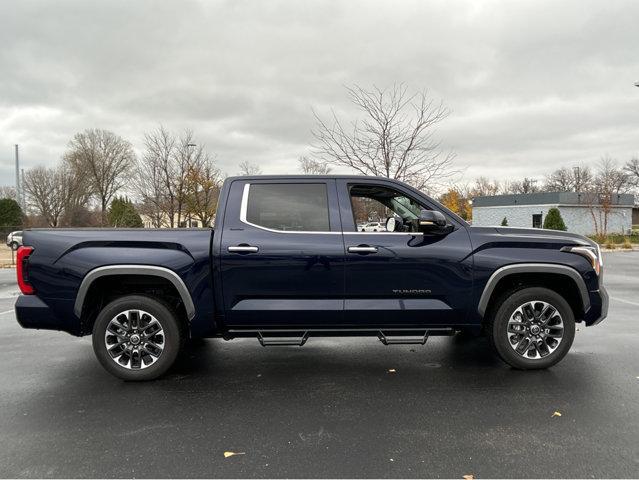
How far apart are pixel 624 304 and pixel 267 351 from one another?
7156 mm

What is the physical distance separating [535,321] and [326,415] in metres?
2.32

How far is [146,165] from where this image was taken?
72.0 feet

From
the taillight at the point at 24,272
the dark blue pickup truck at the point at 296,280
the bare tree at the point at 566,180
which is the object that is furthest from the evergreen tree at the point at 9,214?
the bare tree at the point at 566,180

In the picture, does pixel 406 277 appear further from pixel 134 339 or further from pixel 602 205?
pixel 602 205

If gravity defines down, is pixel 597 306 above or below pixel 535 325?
above

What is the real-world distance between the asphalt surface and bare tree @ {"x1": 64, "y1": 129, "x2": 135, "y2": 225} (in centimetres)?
5195

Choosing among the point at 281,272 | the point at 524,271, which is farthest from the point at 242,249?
the point at 524,271

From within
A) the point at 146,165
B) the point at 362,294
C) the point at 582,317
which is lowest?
the point at 582,317

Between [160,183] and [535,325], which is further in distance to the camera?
[160,183]

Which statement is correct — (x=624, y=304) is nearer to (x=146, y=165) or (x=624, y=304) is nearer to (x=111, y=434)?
(x=111, y=434)

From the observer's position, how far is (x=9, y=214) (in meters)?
37.9

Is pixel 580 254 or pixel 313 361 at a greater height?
pixel 580 254

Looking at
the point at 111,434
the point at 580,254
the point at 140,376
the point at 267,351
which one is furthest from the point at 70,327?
the point at 580,254

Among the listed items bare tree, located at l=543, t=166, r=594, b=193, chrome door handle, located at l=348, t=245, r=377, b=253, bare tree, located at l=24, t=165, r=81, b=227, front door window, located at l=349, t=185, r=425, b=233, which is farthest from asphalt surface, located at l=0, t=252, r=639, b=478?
bare tree, located at l=543, t=166, r=594, b=193
